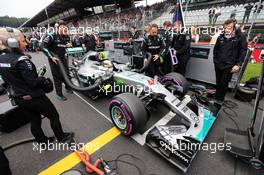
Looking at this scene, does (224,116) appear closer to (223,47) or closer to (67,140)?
(223,47)

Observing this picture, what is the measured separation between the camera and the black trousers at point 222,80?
3.12m

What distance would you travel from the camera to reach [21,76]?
1691mm

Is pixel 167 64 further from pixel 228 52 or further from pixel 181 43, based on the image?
pixel 228 52

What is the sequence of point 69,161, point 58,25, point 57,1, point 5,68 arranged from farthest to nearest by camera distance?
point 57,1 → point 58,25 → point 69,161 → point 5,68

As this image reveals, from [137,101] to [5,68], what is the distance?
1608 mm

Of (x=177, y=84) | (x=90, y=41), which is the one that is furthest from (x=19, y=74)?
(x=90, y=41)

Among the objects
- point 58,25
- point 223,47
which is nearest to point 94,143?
point 58,25

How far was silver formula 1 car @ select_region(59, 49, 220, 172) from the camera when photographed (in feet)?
5.72

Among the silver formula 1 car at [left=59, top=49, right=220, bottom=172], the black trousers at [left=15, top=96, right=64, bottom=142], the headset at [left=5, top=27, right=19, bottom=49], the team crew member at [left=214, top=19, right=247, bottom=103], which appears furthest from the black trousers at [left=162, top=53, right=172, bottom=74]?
the headset at [left=5, top=27, right=19, bottom=49]

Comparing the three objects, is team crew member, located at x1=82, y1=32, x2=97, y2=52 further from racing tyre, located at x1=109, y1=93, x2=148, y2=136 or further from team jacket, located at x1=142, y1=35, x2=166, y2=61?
racing tyre, located at x1=109, y1=93, x2=148, y2=136

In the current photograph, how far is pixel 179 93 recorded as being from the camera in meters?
2.98

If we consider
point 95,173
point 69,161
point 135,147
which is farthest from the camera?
point 135,147

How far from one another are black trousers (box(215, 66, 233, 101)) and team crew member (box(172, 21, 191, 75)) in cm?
91

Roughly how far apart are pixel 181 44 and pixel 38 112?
137 inches
